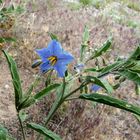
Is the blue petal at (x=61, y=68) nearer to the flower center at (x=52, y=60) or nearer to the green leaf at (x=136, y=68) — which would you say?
the flower center at (x=52, y=60)

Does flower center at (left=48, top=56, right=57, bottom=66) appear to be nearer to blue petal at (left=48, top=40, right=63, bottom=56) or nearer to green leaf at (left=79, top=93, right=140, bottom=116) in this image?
blue petal at (left=48, top=40, right=63, bottom=56)

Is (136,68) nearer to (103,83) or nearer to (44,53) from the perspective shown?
(103,83)

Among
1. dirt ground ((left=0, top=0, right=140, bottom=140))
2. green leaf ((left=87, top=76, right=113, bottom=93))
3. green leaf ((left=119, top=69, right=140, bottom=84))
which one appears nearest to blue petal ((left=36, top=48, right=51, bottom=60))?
green leaf ((left=87, top=76, right=113, bottom=93))

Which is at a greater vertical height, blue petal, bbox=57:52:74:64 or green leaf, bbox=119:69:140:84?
blue petal, bbox=57:52:74:64

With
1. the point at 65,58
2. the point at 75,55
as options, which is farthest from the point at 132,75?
the point at 75,55

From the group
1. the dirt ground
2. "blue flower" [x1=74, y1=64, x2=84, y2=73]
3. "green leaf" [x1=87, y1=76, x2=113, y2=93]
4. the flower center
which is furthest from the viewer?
the dirt ground

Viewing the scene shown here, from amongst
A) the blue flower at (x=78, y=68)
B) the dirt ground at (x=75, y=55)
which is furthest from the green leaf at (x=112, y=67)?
the dirt ground at (x=75, y=55)

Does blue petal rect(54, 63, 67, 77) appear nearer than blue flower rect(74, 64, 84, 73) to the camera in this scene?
Yes
